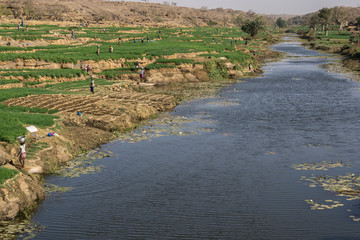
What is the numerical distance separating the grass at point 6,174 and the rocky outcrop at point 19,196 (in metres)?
0.15

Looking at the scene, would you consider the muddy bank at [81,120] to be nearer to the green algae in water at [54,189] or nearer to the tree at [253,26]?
the green algae in water at [54,189]

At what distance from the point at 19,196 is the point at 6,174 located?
4.35ft

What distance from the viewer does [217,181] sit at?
23.8 m

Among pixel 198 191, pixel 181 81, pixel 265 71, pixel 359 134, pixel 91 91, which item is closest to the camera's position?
pixel 198 191

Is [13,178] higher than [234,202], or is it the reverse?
[13,178]

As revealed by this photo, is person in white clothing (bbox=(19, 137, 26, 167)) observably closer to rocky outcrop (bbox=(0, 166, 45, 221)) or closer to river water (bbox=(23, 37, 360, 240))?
river water (bbox=(23, 37, 360, 240))

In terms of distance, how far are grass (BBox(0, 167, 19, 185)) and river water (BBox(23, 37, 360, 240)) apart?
2129 millimetres

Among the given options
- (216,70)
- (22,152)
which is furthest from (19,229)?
(216,70)

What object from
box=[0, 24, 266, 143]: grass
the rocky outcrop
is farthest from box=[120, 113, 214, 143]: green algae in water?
the rocky outcrop

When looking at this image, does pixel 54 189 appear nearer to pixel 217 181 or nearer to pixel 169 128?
pixel 217 181

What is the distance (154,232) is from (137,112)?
73.8 ft

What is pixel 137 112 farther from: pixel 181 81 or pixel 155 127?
pixel 181 81

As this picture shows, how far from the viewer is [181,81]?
64.8 meters

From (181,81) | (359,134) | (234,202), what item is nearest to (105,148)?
(234,202)
